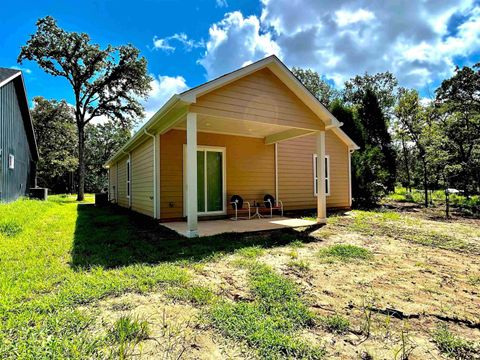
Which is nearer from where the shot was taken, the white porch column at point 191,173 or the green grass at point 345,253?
the green grass at point 345,253

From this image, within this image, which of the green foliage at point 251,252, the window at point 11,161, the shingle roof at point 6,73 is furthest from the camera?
the window at point 11,161

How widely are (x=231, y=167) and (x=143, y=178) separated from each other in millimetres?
3080

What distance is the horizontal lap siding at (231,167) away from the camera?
765 centimetres

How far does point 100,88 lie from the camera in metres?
19.8

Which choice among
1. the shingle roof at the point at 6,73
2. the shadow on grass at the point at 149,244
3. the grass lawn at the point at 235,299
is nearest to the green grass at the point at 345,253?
the grass lawn at the point at 235,299

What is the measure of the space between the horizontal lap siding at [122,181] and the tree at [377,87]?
2566cm

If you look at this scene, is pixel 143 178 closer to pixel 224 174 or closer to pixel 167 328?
pixel 224 174

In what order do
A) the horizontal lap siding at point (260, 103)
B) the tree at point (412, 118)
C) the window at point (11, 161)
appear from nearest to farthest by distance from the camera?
the horizontal lap siding at point (260, 103) < the window at point (11, 161) < the tree at point (412, 118)

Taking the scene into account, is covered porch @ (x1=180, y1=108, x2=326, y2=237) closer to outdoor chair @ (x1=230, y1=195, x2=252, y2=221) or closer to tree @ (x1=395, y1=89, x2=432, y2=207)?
outdoor chair @ (x1=230, y1=195, x2=252, y2=221)

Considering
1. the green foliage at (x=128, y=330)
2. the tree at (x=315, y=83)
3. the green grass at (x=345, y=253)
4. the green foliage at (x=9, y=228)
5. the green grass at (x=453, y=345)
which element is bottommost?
the green grass at (x=453, y=345)

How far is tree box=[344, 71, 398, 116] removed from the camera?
28955mm

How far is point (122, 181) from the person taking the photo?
1338 centimetres

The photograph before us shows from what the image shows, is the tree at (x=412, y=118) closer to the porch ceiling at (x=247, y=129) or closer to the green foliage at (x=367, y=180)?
the green foliage at (x=367, y=180)

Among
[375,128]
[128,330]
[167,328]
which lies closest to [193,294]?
[167,328]
